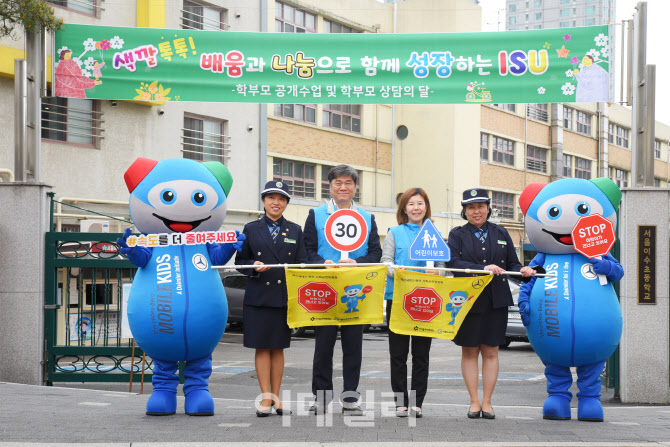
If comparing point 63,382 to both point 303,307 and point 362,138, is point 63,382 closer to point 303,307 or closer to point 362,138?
point 303,307

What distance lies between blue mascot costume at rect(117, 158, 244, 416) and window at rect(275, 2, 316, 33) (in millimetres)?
21635

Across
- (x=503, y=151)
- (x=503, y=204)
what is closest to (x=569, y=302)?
(x=503, y=151)

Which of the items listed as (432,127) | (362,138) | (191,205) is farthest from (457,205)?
(191,205)

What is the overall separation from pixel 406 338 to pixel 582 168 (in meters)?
43.6

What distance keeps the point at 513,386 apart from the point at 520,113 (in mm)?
32176

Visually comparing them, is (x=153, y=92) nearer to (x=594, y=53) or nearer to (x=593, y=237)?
(x=594, y=53)

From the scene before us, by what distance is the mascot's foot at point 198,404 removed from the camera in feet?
21.8

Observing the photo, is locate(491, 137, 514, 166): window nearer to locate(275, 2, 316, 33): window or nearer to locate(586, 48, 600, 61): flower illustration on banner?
locate(275, 2, 316, 33): window

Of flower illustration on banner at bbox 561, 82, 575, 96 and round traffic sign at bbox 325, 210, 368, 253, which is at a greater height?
flower illustration on banner at bbox 561, 82, 575, 96

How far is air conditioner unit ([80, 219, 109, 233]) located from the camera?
54.4 ft

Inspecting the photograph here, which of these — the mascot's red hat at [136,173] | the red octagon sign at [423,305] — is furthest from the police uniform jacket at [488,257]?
the mascot's red hat at [136,173]

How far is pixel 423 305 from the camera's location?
21.7 feet

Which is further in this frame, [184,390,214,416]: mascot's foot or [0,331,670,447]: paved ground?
[184,390,214,416]: mascot's foot

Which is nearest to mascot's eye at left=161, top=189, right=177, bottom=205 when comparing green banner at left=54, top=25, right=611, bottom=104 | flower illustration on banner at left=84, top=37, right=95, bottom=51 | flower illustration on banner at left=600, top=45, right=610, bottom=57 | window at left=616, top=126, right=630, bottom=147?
green banner at left=54, top=25, right=611, bottom=104
